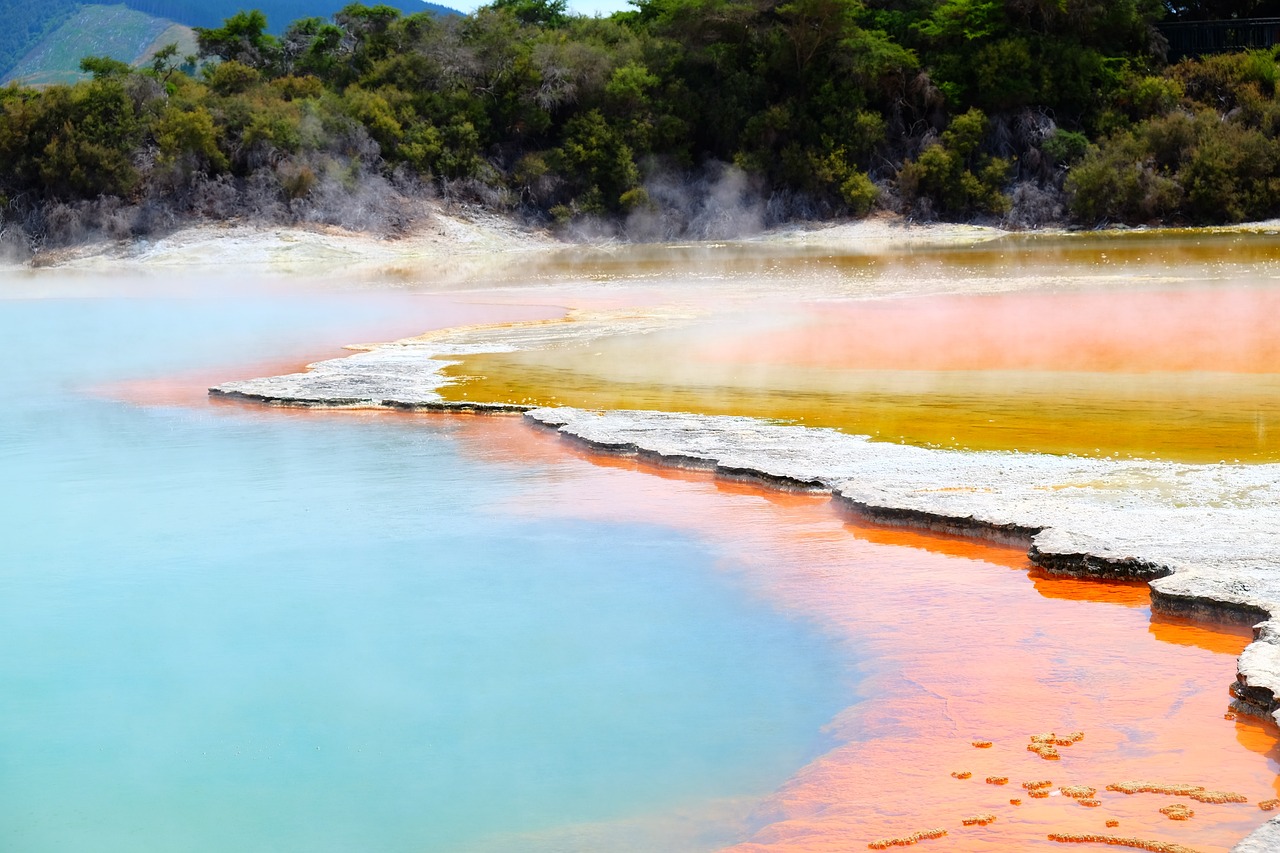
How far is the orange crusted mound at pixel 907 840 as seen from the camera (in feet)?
13.1

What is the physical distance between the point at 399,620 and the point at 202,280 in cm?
2526

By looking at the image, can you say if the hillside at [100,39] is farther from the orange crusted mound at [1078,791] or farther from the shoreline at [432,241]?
the orange crusted mound at [1078,791]

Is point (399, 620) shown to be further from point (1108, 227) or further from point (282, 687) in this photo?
point (1108, 227)

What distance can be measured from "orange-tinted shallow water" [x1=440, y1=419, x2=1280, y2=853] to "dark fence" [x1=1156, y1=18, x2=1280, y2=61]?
37.9 m

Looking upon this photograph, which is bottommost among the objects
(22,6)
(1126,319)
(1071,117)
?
(1126,319)

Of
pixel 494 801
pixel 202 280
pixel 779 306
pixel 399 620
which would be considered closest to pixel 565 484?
pixel 399 620

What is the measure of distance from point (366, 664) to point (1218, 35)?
41015 mm

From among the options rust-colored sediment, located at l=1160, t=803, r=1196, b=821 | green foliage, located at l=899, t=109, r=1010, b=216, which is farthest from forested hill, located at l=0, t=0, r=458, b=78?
rust-colored sediment, located at l=1160, t=803, r=1196, b=821

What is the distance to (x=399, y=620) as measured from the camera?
20.6ft

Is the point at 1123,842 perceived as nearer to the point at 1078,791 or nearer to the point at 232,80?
the point at 1078,791

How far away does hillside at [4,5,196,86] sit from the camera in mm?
127062

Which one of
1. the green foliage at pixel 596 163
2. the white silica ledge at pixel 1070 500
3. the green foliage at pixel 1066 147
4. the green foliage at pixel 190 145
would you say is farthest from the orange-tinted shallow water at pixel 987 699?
the green foliage at pixel 596 163

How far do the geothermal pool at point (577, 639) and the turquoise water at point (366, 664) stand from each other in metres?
0.02

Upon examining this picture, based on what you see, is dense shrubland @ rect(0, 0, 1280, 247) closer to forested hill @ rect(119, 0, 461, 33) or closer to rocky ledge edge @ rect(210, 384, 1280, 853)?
rocky ledge edge @ rect(210, 384, 1280, 853)
